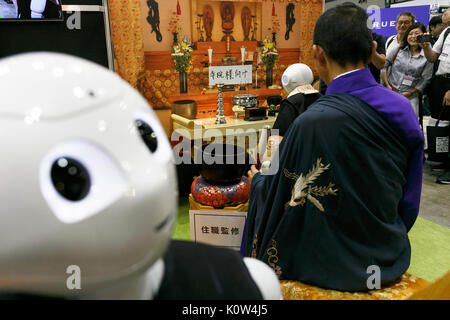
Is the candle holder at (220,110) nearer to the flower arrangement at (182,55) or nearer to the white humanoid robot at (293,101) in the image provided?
the flower arrangement at (182,55)

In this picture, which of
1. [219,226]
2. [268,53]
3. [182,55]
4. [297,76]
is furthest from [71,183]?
[268,53]

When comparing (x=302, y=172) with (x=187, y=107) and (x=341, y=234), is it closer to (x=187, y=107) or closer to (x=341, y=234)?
(x=341, y=234)

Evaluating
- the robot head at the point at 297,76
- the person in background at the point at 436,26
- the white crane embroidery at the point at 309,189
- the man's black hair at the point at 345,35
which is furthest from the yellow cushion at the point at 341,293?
the person in background at the point at 436,26

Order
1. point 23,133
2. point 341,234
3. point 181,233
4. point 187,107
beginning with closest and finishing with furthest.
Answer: point 23,133 → point 341,234 → point 181,233 → point 187,107

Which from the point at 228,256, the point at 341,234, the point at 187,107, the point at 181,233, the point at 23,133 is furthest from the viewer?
the point at 187,107

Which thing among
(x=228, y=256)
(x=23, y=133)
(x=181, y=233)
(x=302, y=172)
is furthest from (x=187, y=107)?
(x=23, y=133)

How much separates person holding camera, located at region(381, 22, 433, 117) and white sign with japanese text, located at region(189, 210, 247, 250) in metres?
3.27

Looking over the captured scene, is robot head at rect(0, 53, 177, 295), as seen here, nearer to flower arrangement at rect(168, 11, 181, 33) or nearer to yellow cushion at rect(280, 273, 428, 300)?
yellow cushion at rect(280, 273, 428, 300)

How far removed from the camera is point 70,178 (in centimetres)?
53

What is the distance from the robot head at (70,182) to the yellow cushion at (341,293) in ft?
3.58

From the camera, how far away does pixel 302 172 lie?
154 cm

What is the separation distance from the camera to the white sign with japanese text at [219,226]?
1.99 meters

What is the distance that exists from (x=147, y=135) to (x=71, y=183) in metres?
0.15
